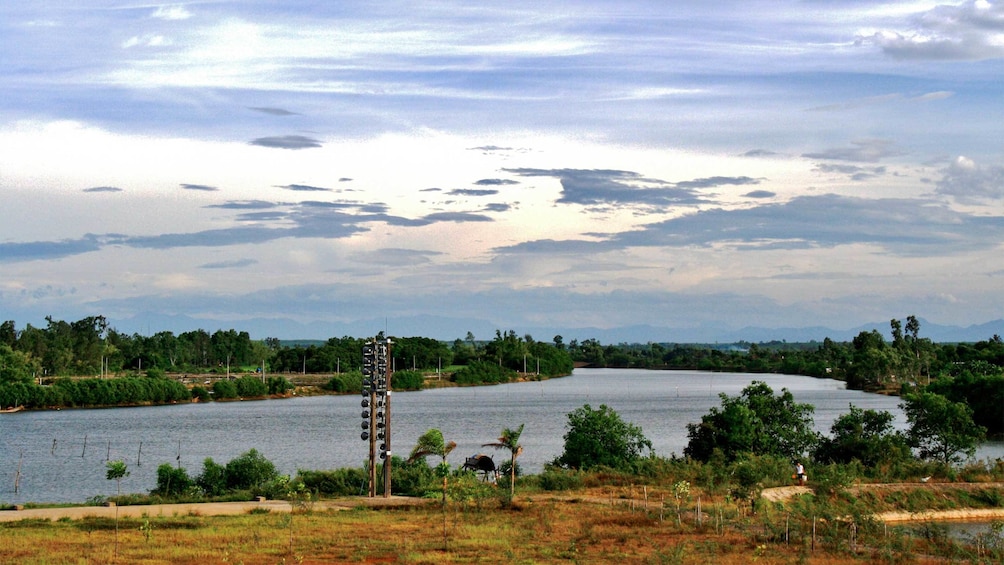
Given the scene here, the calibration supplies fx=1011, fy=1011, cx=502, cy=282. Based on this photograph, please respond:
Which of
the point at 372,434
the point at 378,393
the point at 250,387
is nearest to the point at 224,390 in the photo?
the point at 250,387

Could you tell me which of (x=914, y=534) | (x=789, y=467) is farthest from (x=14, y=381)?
(x=914, y=534)

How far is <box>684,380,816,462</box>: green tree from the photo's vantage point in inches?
2344

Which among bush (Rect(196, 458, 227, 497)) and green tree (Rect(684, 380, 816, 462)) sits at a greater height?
green tree (Rect(684, 380, 816, 462))

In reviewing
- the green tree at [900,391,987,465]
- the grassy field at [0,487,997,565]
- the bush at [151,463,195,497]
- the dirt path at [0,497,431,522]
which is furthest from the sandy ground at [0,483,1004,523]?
the green tree at [900,391,987,465]

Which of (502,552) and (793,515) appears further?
(793,515)

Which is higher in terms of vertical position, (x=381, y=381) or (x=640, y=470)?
(x=381, y=381)

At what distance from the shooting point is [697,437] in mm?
61250

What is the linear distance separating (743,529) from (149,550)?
20724 millimetres

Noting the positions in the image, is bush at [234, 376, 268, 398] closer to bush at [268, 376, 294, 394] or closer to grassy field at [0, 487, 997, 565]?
bush at [268, 376, 294, 394]

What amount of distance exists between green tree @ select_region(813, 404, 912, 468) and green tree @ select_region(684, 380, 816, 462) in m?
1.32

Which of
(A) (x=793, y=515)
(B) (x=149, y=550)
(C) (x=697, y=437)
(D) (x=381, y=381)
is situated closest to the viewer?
(B) (x=149, y=550)

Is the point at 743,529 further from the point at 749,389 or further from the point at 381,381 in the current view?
the point at 749,389

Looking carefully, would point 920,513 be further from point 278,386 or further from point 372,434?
point 278,386

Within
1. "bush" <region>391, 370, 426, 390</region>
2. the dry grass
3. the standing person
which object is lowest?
the dry grass
